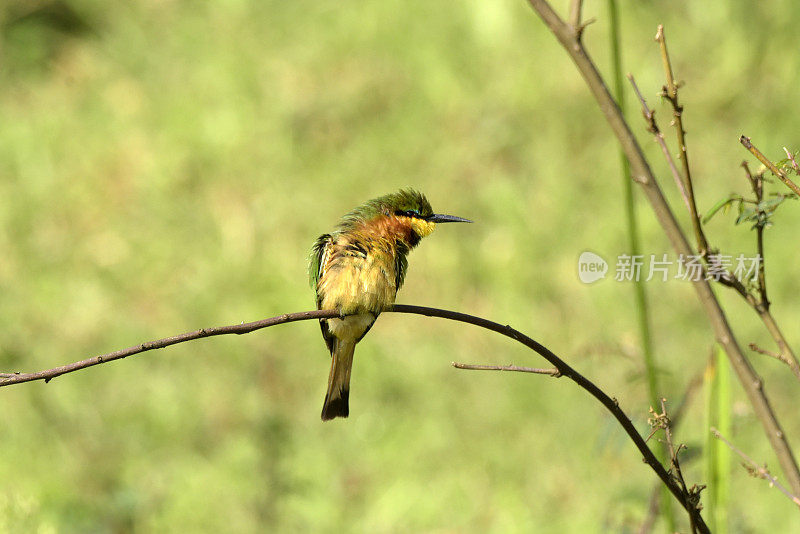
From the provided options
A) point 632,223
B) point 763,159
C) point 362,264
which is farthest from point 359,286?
point 763,159

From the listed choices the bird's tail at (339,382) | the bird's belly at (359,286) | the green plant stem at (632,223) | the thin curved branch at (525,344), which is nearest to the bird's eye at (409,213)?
the bird's belly at (359,286)

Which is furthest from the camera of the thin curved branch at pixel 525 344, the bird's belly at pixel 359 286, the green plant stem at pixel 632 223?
the bird's belly at pixel 359 286

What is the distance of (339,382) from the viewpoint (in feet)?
6.78

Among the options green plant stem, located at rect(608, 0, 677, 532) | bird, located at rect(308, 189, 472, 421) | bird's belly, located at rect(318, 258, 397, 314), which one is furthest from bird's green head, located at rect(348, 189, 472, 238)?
green plant stem, located at rect(608, 0, 677, 532)

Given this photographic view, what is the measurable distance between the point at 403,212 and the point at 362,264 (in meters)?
0.18

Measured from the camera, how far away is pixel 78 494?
347cm

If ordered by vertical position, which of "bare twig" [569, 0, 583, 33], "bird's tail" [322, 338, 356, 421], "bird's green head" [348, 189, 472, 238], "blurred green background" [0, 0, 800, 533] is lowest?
"bird's tail" [322, 338, 356, 421]

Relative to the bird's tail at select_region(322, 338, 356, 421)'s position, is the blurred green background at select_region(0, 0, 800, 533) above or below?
above

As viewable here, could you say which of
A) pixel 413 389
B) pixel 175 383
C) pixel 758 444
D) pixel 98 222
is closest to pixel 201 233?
pixel 98 222

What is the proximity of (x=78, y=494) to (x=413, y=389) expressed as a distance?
1.38m

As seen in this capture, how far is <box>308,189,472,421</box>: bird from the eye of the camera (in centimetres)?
186

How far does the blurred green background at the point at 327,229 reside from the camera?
12.0ft

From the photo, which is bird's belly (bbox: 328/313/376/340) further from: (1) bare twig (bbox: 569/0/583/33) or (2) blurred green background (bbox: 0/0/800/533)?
(2) blurred green background (bbox: 0/0/800/533)

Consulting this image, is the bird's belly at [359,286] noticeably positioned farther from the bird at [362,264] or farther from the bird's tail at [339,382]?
the bird's tail at [339,382]
